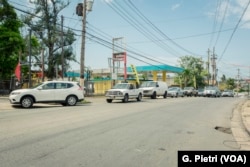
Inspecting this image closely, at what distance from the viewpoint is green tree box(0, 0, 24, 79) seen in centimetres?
4266

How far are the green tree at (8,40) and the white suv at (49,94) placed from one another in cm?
2163

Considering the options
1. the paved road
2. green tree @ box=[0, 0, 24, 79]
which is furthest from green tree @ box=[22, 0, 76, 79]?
the paved road

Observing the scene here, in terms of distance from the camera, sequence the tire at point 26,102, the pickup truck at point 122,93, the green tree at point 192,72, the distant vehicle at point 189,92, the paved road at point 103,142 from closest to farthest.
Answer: the paved road at point 103,142 → the tire at point 26,102 → the pickup truck at point 122,93 → the distant vehicle at point 189,92 → the green tree at point 192,72

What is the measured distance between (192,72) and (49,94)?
65089 millimetres

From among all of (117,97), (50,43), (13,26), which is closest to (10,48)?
(13,26)

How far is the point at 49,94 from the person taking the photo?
2275cm

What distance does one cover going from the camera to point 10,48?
43406mm

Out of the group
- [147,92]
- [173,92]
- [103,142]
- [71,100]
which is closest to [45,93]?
[71,100]

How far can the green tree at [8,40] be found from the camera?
42.7 metres

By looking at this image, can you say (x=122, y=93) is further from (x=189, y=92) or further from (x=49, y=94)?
(x=189, y=92)

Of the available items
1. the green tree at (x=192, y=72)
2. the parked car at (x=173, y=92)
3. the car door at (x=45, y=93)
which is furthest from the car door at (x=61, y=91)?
the green tree at (x=192, y=72)

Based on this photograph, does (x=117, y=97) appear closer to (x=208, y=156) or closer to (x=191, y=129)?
(x=191, y=129)

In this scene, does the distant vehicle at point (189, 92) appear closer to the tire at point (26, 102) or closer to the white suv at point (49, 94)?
the white suv at point (49, 94)

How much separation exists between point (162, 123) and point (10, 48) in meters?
33.9
